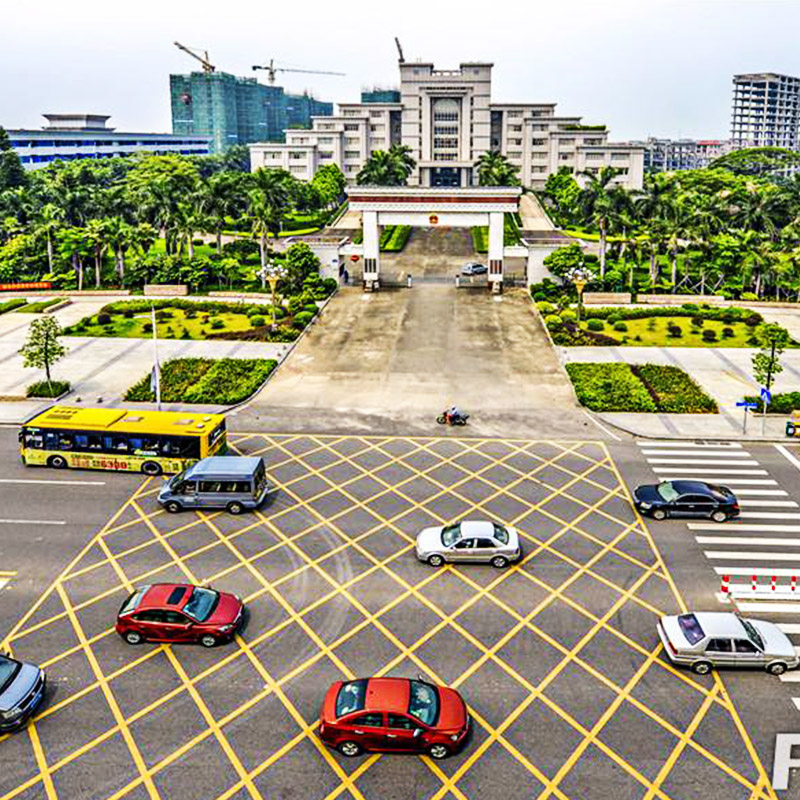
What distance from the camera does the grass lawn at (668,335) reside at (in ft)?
192

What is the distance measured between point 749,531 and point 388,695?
1828 cm

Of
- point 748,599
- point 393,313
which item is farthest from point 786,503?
point 393,313

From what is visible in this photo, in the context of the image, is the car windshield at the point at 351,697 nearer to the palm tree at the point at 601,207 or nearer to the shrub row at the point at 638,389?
the shrub row at the point at 638,389

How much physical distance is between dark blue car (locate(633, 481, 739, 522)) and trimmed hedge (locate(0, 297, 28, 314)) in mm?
58901

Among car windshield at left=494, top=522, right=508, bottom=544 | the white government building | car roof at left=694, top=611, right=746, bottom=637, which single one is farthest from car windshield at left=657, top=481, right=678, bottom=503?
the white government building

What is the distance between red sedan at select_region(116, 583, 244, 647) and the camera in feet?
79.2

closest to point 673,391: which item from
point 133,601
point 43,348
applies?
point 133,601

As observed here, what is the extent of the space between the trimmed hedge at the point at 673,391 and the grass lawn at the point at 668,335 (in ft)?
22.1

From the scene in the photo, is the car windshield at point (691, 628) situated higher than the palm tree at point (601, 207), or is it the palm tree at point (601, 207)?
the palm tree at point (601, 207)

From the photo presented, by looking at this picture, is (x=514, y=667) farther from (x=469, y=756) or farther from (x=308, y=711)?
(x=308, y=711)

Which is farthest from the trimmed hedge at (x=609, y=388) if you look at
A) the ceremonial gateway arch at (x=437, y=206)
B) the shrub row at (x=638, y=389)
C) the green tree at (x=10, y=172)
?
the green tree at (x=10, y=172)

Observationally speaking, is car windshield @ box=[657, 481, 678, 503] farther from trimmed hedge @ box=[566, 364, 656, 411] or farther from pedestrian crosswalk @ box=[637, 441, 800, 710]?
trimmed hedge @ box=[566, 364, 656, 411]

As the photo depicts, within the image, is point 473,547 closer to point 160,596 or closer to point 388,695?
point 388,695

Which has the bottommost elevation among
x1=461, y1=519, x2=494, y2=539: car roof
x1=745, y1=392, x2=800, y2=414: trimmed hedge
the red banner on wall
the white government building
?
x1=461, y1=519, x2=494, y2=539: car roof
